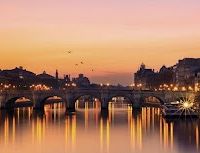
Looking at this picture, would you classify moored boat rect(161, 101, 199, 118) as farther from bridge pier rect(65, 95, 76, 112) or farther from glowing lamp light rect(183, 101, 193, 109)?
bridge pier rect(65, 95, 76, 112)

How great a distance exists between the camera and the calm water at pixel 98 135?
4553 cm

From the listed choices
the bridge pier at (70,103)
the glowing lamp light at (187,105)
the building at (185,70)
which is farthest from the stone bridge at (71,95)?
the building at (185,70)

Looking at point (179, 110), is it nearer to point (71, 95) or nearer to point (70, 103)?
point (70, 103)

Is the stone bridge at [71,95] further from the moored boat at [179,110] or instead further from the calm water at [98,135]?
the calm water at [98,135]

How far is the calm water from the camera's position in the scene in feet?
149

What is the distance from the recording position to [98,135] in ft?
180

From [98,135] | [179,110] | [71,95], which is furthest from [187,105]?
[98,135]

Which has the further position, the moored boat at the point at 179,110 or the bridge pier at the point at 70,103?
the bridge pier at the point at 70,103

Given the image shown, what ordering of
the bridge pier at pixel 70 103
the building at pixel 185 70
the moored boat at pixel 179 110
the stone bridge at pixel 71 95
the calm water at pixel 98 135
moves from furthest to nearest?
the building at pixel 185 70
the stone bridge at pixel 71 95
the bridge pier at pixel 70 103
the moored boat at pixel 179 110
the calm water at pixel 98 135

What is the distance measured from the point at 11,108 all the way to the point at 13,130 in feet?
120

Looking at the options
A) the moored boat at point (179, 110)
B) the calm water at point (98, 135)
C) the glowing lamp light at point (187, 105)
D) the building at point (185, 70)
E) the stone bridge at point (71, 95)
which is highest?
the building at point (185, 70)

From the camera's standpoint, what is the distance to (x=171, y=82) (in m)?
136

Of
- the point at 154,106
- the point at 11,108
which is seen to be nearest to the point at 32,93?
the point at 11,108

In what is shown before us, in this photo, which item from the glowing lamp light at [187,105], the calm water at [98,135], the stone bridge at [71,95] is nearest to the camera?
the calm water at [98,135]
